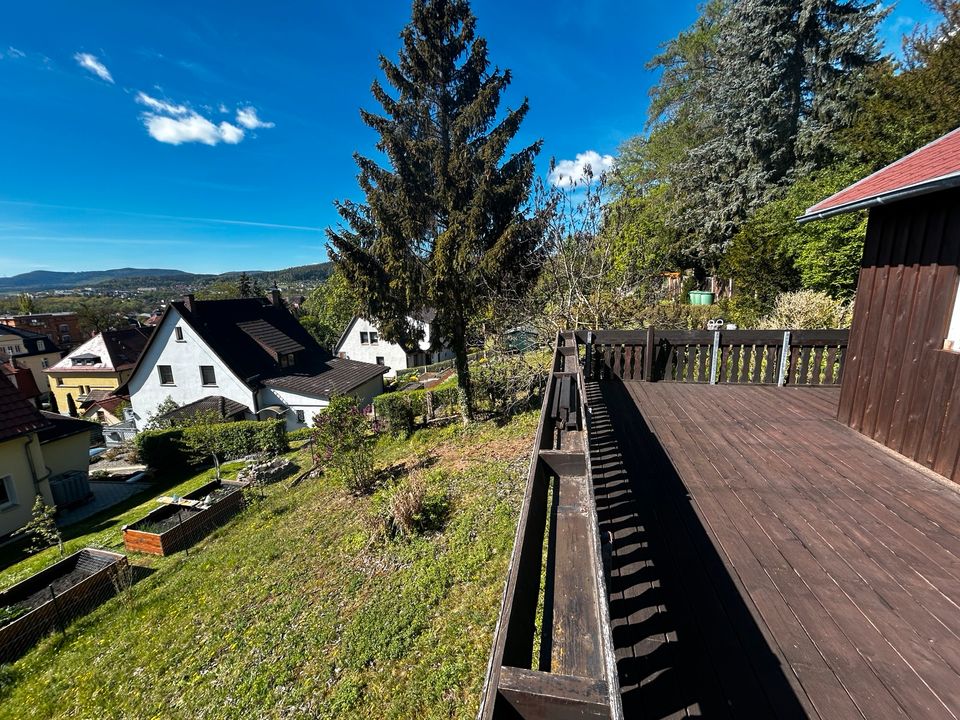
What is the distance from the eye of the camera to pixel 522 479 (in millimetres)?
7133

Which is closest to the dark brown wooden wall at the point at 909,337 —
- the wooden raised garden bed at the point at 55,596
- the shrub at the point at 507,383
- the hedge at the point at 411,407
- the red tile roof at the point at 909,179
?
the red tile roof at the point at 909,179

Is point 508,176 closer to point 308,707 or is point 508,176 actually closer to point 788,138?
point 308,707

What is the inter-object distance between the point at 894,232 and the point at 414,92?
10.9m

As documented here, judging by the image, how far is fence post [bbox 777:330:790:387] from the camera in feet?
19.2

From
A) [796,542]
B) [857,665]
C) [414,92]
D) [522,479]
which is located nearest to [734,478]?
[796,542]

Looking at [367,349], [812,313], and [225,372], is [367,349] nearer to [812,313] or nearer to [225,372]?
[225,372]

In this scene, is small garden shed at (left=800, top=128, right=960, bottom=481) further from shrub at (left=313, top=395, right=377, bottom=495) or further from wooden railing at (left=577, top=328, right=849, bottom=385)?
shrub at (left=313, top=395, right=377, bottom=495)

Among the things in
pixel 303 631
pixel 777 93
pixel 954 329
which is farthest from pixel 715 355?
pixel 777 93

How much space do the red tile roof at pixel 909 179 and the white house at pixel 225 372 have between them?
60.3ft

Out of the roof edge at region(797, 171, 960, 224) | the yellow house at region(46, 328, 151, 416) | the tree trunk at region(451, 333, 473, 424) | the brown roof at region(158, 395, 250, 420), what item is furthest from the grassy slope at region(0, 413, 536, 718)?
the yellow house at region(46, 328, 151, 416)

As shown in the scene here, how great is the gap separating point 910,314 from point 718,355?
2583mm

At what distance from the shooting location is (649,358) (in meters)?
6.44

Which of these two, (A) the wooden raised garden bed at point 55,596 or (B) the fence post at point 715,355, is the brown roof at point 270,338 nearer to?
(A) the wooden raised garden bed at point 55,596

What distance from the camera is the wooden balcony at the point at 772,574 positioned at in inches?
66.6
